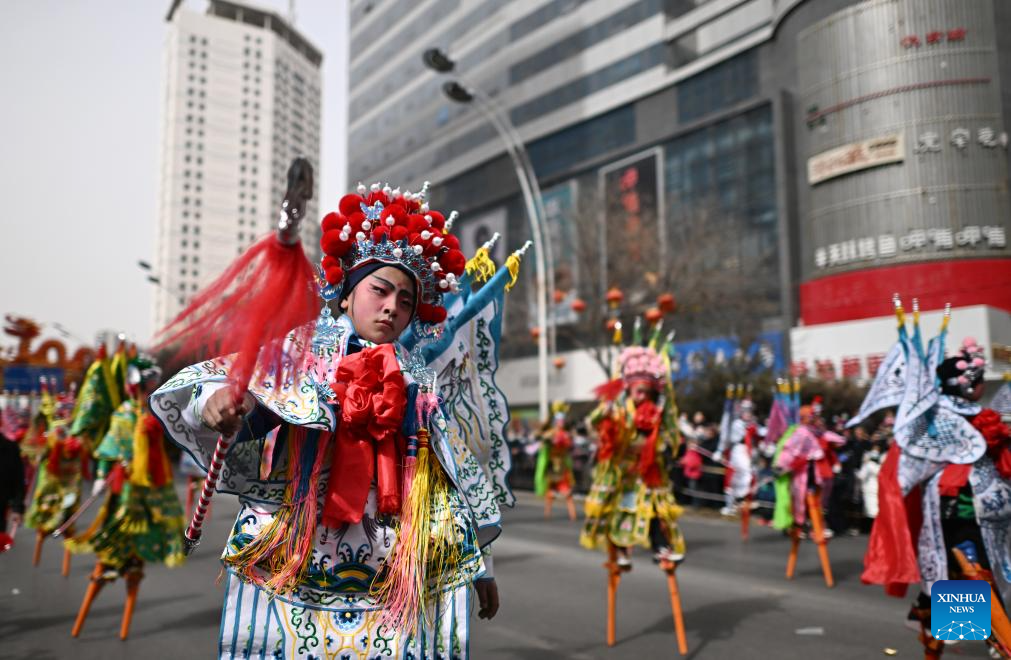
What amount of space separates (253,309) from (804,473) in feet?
27.4

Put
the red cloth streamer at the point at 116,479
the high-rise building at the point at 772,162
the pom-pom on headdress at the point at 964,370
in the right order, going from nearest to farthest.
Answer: the pom-pom on headdress at the point at 964,370
the red cloth streamer at the point at 116,479
the high-rise building at the point at 772,162

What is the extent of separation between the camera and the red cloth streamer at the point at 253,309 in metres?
2.35

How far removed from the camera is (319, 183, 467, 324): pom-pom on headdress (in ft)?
9.43

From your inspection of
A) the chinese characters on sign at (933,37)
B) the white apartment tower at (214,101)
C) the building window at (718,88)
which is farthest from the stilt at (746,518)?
the white apartment tower at (214,101)

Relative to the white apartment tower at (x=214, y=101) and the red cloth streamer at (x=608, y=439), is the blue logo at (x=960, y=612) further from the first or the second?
the white apartment tower at (x=214, y=101)

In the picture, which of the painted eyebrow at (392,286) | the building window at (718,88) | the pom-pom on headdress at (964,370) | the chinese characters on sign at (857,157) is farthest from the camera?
the building window at (718,88)

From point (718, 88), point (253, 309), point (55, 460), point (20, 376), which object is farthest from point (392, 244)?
point (718, 88)

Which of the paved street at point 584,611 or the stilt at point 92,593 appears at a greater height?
the stilt at point 92,593

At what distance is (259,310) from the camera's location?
2.34 metres

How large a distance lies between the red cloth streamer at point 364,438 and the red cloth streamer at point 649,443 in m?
3.88

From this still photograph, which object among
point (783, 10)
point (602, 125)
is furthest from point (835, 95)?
point (602, 125)

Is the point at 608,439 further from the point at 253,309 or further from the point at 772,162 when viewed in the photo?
the point at 772,162

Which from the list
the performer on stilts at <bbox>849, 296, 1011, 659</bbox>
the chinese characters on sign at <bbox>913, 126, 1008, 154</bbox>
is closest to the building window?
the chinese characters on sign at <bbox>913, 126, 1008, 154</bbox>

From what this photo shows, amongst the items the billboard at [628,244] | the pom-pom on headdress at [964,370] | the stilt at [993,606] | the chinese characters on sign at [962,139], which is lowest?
the stilt at [993,606]
